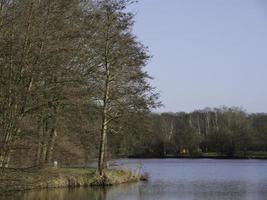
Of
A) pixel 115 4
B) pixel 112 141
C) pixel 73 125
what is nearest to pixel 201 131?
pixel 112 141

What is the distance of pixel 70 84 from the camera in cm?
1491

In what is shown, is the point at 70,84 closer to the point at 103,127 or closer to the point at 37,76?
the point at 37,76

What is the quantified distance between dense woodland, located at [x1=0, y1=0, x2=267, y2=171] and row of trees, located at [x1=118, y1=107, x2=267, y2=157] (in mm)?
55685

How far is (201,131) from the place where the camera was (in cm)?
11819

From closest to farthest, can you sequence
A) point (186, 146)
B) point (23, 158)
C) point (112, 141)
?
point (23, 158)
point (112, 141)
point (186, 146)

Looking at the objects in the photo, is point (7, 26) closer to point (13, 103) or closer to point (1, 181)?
point (13, 103)

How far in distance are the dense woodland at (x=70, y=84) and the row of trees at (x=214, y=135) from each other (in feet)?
183

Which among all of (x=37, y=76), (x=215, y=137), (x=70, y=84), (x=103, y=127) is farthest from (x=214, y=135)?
(x=37, y=76)

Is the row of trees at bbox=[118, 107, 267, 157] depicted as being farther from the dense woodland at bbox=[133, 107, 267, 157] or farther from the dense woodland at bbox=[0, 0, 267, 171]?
the dense woodland at bbox=[0, 0, 267, 171]

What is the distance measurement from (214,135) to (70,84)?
92630 millimetres

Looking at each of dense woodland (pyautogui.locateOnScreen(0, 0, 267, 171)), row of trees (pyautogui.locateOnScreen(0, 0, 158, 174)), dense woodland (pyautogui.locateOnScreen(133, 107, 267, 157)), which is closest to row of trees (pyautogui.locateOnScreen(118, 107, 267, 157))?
dense woodland (pyautogui.locateOnScreen(133, 107, 267, 157))

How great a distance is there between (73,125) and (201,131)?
97.6m

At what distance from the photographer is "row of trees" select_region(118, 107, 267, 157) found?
329 ft

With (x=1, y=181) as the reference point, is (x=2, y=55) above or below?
above
